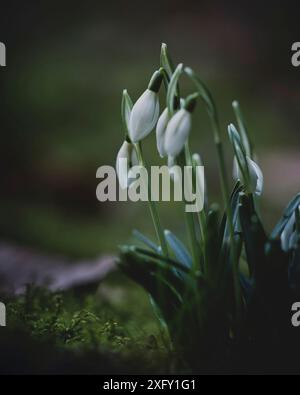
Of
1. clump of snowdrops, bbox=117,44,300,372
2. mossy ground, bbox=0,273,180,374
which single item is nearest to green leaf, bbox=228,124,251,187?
clump of snowdrops, bbox=117,44,300,372

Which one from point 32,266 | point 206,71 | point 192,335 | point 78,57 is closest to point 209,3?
point 206,71

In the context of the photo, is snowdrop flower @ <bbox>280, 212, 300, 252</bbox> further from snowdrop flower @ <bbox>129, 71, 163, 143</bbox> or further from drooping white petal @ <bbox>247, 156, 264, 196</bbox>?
snowdrop flower @ <bbox>129, 71, 163, 143</bbox>

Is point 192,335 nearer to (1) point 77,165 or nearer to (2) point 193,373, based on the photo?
(2) point 193,373

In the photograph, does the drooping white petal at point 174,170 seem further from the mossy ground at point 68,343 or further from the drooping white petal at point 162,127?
the mossy ground at point 68,343

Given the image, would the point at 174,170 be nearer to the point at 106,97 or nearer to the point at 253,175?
the point at 253,175

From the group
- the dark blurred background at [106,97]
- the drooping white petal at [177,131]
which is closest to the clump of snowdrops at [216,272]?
the drooping white petal at [177,131]

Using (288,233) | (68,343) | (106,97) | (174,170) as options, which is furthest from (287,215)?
(106,97)

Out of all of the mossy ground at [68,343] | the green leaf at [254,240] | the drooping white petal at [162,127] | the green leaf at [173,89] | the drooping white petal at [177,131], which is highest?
the green leaf at [173,89]
